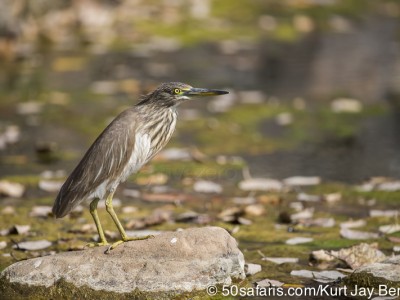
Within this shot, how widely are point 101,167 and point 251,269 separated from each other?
1177 millimetres

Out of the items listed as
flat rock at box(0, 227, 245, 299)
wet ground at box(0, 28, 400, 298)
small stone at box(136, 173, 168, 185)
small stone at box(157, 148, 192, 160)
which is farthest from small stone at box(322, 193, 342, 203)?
flat rock at box(0, 227, 245, 299)

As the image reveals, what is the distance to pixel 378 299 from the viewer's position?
16.1 ft

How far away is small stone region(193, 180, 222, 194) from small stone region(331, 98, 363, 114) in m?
3.26

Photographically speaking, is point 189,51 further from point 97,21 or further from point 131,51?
point 97,21

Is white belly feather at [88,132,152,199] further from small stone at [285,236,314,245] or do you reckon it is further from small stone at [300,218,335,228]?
Result: small stone at [300,218,335,228]

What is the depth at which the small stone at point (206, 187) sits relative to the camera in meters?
7.85

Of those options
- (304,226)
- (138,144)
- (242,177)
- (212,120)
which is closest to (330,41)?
(212,120)

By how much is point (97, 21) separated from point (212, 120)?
6036 mm

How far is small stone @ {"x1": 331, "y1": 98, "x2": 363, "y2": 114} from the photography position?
10750mm

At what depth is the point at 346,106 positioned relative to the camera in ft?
35.7

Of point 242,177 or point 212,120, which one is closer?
point 242,177

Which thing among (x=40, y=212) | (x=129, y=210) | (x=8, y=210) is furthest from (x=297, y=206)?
(x=8, y=210)

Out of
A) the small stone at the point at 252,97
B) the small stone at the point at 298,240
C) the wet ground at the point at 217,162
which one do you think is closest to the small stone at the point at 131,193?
the wet ground at the point at 217,162

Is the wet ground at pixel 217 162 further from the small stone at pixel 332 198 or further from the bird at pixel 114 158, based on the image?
the bird at pixel 114 158
